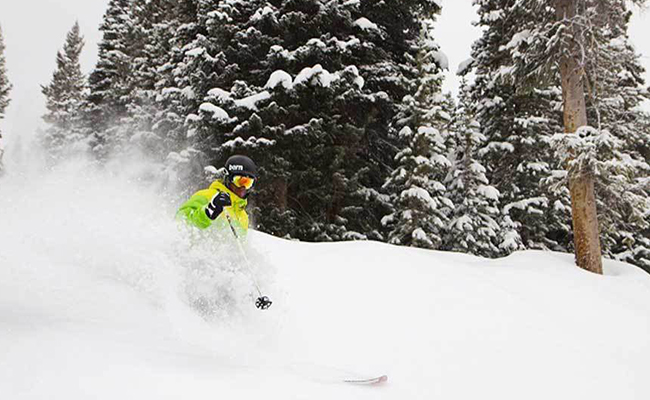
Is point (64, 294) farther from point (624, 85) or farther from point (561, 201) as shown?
point (624, 85)

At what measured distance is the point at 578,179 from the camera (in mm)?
9562

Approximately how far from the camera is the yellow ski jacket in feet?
14.4

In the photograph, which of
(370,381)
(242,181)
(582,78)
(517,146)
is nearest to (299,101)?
(582,78)

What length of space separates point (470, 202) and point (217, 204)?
10.8m

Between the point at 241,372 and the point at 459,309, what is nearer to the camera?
the point at 241,372

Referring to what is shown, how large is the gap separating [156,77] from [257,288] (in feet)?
59.0

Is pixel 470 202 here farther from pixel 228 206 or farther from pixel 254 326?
pixel 228 206

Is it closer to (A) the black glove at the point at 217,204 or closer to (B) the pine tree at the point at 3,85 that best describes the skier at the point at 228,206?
(A) the black glove at the point at 217,204

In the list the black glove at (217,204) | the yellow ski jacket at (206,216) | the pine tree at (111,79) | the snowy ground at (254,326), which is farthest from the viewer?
the pine tree at (111,79)

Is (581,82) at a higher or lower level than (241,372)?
higher

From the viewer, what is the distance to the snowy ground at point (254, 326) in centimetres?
300

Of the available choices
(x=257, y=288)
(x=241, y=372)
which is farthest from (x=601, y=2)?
(x=241, y=372)

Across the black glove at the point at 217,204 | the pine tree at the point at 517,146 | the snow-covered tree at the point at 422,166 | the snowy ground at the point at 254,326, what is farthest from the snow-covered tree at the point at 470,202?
the black glove at the point at 217,204

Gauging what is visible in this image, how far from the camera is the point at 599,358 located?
5156 mm
